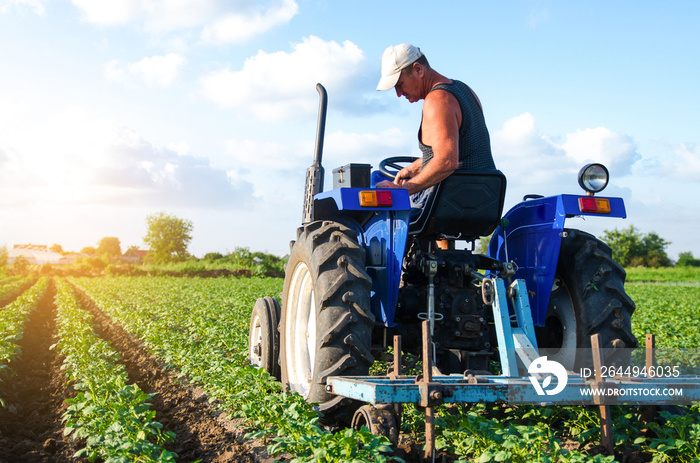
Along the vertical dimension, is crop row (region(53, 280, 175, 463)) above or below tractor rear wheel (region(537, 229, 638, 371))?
below

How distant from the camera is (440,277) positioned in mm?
4199

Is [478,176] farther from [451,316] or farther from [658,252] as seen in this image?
[658,252]

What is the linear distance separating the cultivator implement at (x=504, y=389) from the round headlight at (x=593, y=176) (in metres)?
1.15

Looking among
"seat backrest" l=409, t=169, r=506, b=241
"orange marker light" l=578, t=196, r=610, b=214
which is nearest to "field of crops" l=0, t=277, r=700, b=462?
"seat backrest" l=409, t=169, r=506, b=241

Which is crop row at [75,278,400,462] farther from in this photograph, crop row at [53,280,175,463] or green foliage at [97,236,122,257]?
green foliage at [97,236,122,257]

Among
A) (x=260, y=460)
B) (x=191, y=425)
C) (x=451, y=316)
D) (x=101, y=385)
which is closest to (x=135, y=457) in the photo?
(x=260, y=460)

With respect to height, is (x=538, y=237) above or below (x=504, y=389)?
above

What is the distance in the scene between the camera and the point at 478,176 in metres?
3.89

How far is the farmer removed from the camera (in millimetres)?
3746

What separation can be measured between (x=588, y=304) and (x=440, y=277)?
1047 mm

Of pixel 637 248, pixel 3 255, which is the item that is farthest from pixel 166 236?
pixel 637 248

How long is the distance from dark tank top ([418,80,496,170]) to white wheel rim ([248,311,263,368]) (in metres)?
2.59

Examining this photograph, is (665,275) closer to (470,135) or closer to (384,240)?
(470,135)

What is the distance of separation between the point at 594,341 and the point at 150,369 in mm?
5844
